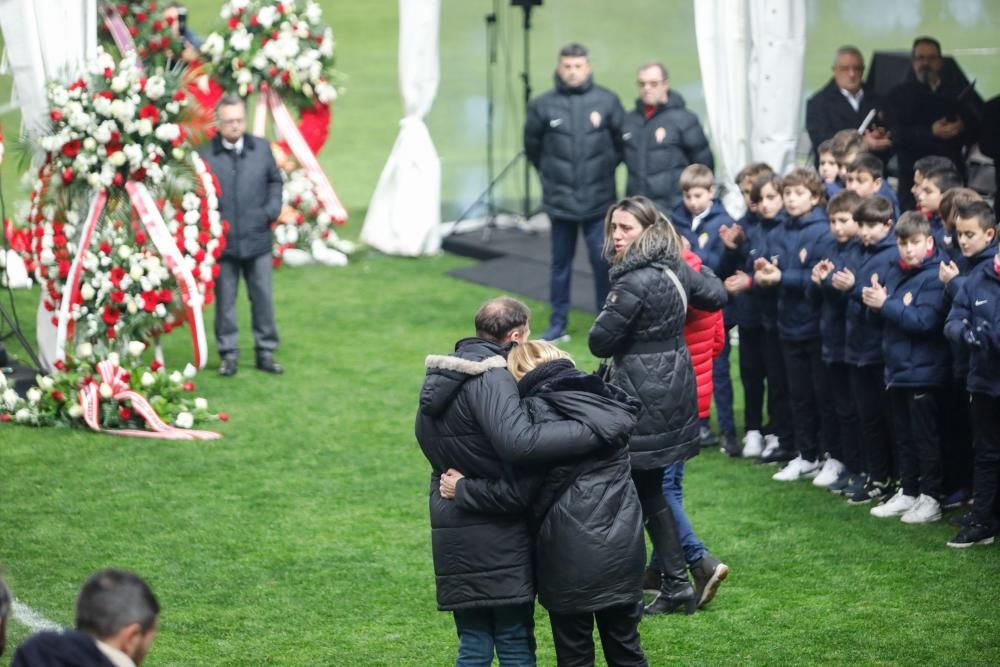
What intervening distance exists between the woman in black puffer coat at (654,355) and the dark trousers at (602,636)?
1.13m

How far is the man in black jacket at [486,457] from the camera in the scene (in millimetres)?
4980

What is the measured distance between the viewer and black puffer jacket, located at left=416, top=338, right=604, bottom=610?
4.97 meters

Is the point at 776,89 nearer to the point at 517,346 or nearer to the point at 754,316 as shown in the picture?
the point at 754,316

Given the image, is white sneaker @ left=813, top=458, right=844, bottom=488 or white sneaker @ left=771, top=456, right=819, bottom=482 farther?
white sneaker @ left=771, top=456, right=819, bottom=482

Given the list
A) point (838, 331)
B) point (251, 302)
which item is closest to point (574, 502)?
point (838, 331)

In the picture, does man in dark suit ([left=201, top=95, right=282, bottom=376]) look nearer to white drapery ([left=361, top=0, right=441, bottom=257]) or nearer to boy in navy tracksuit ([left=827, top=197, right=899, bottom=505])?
white drapery ([left=361, top=0, right=441, bottom=257])

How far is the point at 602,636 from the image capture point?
17.7ft

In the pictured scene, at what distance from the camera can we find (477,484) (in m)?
5.08

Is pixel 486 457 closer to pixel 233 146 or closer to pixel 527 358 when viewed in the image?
pixel 527 358

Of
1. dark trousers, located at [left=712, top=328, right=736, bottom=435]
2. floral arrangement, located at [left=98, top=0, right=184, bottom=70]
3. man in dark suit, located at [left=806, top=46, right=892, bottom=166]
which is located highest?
floral arrangement, located at [left=98, top=0, right=184, bottom=70]

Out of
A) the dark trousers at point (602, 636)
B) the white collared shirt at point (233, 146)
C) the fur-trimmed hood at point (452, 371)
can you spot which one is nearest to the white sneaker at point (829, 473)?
the dark trousers at point (602, 636)

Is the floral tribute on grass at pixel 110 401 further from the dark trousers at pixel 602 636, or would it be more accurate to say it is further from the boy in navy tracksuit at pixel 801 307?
the dark trousers at pixel 602 636

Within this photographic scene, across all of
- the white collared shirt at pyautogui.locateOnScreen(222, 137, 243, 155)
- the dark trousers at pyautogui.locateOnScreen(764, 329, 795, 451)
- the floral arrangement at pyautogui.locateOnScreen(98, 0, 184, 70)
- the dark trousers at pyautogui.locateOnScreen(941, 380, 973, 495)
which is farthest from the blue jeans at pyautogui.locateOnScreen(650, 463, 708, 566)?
the floral arrangement at pyautogui.locateOnScreen(98, 0, 184, 70)

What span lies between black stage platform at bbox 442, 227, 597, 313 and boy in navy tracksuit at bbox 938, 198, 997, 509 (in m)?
4.74
